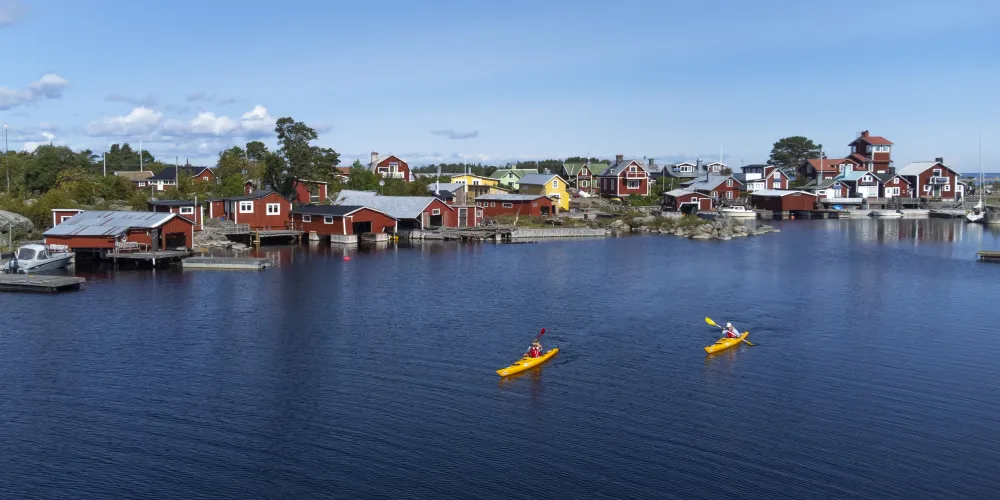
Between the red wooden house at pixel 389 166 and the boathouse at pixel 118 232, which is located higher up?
the red wooden house at pixel 389 166

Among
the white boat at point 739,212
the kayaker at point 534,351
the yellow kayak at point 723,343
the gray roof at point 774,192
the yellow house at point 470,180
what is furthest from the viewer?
the gray roof at point 774,192

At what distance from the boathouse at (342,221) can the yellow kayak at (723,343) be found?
129 ft

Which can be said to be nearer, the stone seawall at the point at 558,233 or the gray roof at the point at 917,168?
the stone seawall at the point at 558,233

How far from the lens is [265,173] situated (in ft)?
252

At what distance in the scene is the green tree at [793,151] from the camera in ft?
469

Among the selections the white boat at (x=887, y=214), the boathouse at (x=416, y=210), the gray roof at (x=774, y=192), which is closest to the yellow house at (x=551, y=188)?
the boathouse at (x=416, y=210)

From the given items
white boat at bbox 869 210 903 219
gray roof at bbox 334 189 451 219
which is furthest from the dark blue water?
white boat at bbox 869 210 903 219

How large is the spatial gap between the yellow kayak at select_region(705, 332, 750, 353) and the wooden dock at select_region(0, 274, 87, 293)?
102 feet

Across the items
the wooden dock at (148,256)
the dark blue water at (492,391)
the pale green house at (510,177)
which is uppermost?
the pale green house at (510,177)

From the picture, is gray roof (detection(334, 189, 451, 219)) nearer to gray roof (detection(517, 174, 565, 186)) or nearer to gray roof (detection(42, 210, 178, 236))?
gray roof (detection(42, 210, 178, 236))

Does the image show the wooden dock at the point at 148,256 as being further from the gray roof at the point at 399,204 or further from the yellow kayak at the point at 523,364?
the yellow kayak at the point at 523,364

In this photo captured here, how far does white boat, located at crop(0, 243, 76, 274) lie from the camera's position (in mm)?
45125

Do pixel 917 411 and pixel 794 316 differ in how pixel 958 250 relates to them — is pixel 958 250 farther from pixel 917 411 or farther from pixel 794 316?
pixel 917 411

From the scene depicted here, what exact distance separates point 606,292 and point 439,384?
18.6 metres
